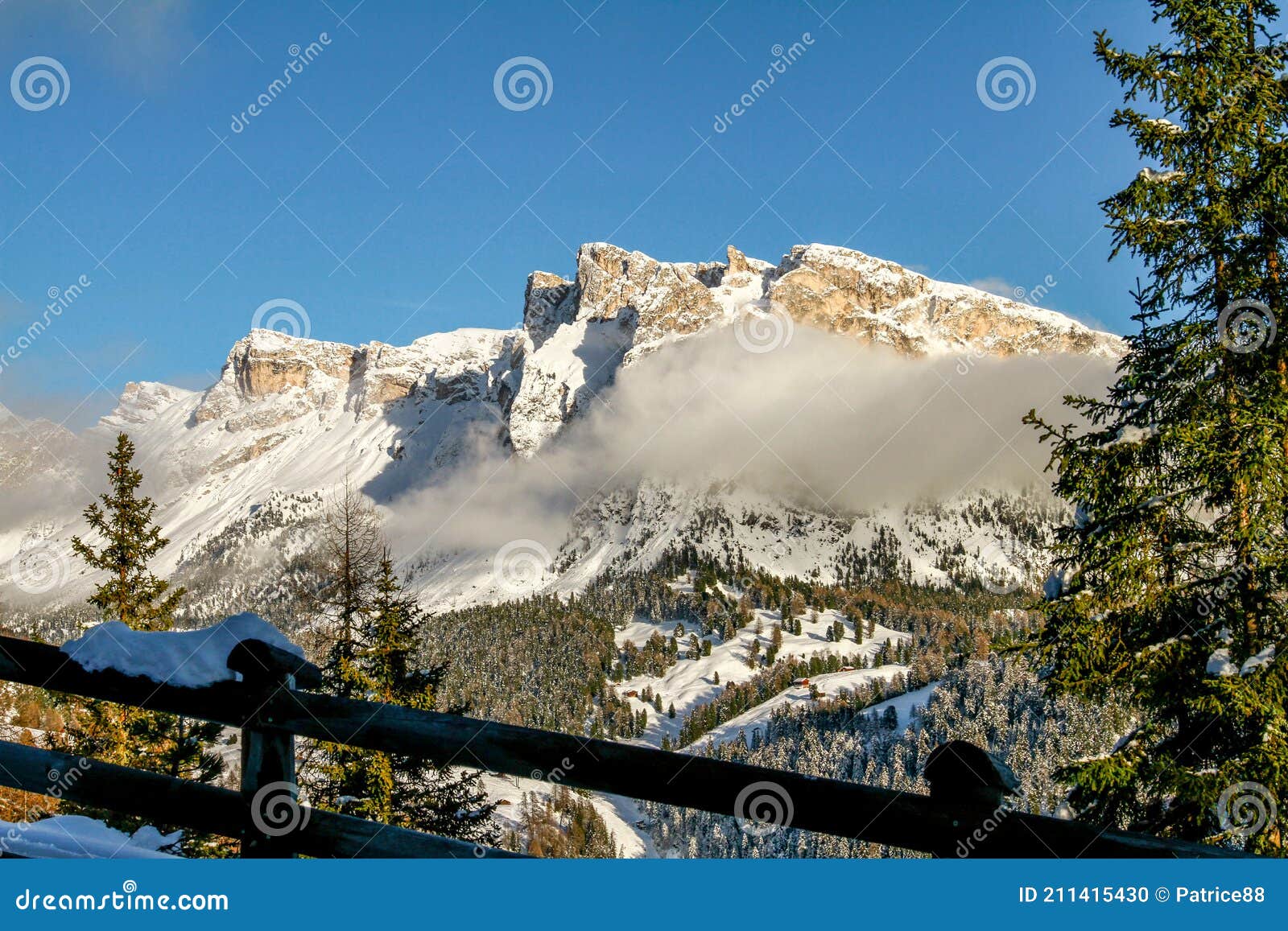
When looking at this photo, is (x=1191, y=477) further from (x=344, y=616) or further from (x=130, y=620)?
(x=130, y=620)

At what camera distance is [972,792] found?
3775 millimetres

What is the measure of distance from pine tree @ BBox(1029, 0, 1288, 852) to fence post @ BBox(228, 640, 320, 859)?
288 inches

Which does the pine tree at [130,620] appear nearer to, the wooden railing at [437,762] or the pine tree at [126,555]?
the pine tree at [126,555]

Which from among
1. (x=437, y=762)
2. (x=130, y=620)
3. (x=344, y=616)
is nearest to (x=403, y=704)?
(x=344, y=616)

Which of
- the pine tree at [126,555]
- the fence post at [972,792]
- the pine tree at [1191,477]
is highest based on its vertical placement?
the pine tree at [126,555]

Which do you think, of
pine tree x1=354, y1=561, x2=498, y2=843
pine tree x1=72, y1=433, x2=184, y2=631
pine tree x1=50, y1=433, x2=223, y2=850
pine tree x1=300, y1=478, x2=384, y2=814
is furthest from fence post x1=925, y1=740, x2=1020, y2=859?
pine tree x1=72, y1=433, x2=184, y2=631

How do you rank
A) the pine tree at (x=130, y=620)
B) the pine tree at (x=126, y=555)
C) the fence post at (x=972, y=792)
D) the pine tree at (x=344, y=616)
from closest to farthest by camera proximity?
1. the fence post at (x=972, y=792)
2. the pine tree at (x=344, y=616)
3. the pine tree at (x=130, y=620)
4. the pine tree at (x=126, y=555)

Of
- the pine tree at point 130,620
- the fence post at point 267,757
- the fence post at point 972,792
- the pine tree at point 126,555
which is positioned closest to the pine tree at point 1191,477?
the fence post at point 972,792

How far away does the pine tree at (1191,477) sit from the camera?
8.16m

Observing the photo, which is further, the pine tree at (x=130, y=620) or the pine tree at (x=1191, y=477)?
the pine tree at (x=130, y=620)

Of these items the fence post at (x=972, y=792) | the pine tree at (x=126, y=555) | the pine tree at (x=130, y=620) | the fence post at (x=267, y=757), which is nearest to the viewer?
the fence post at (x=972, y=792)

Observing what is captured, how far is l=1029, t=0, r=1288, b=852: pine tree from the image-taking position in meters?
8.16

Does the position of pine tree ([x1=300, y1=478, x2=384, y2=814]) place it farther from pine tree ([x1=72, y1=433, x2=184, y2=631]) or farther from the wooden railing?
the wooden railing

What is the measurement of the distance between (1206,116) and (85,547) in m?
23.6
